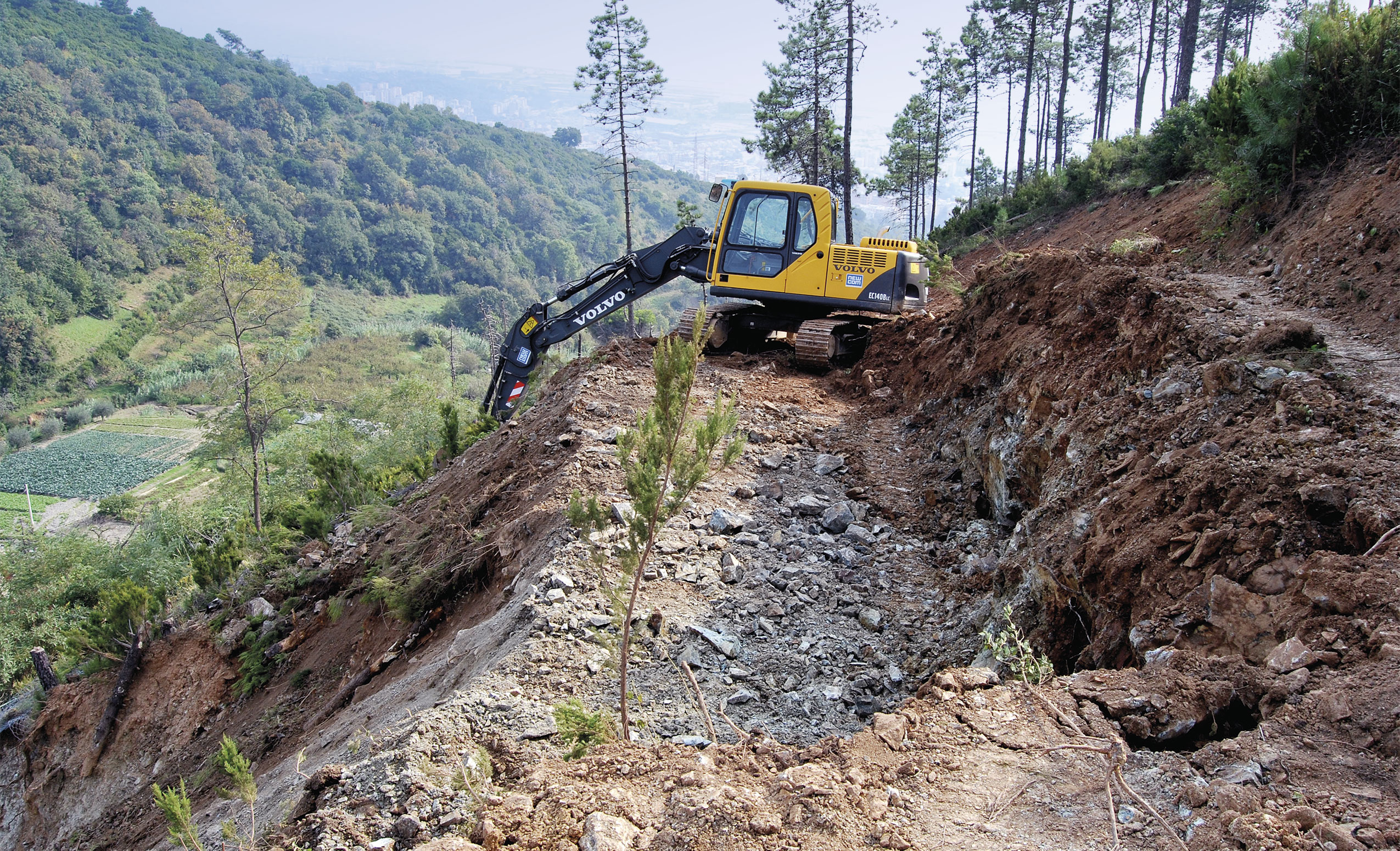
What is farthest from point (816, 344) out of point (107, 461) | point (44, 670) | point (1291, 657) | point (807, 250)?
point (107, 461)

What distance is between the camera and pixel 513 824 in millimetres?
3107

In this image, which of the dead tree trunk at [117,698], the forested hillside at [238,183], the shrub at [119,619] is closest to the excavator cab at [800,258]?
the dead tree trunk at [117,698]

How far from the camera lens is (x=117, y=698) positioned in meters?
10.2

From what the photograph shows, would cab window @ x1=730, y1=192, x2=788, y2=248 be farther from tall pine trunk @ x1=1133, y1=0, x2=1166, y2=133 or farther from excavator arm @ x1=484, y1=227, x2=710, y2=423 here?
tall pine trunk @ x1=1133, y1=0, x2=1166, y2=133

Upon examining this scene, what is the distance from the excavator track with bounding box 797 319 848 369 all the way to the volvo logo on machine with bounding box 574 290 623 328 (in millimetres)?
2787

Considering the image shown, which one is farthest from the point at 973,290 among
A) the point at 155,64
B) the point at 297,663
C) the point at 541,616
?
the point at 155,64

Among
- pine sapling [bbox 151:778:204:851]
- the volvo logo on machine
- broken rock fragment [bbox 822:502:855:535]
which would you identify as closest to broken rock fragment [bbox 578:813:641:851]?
pine sapling [bbox 151:778:204:851]

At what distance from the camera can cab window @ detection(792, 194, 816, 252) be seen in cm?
1088

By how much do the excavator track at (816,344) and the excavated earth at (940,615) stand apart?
130cm

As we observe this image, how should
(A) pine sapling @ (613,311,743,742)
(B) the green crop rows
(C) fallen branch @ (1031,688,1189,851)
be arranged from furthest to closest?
1. (B) the green crop rows
2. (A) pine sapling @ (613,311,743,742)
3. (C) fallen branch @ (1031,688,1189,851)

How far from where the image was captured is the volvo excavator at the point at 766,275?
11.0 metres

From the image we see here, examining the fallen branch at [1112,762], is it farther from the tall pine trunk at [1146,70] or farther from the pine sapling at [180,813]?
the tall pine trunk at [1146,70]

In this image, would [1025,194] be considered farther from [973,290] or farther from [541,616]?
[541,616]

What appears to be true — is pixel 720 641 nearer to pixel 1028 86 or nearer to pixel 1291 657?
pixel 1291 657
